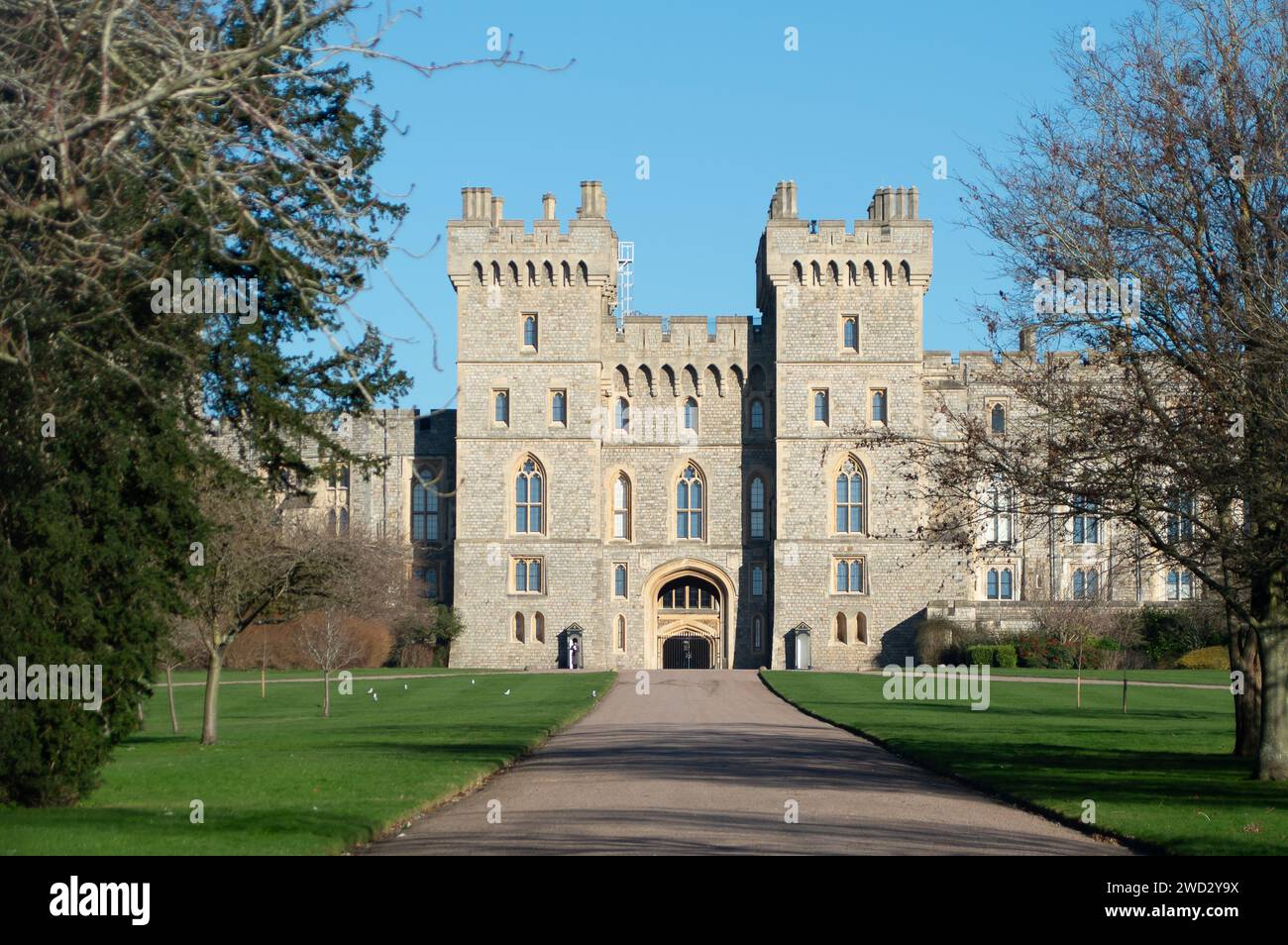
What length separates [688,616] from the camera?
58.4 meters

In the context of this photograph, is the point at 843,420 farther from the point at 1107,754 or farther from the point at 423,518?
the point at 1107,754

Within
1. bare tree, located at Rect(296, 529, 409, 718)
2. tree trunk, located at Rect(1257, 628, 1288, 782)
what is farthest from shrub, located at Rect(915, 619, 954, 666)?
tree trunk, located at Rect(1257, 628, 1288, 782)

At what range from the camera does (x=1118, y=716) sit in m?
31.2

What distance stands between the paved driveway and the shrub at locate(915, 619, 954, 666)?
29557 mm

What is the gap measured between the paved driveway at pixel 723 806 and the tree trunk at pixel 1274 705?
369 cm

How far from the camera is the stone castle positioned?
56.2 meters

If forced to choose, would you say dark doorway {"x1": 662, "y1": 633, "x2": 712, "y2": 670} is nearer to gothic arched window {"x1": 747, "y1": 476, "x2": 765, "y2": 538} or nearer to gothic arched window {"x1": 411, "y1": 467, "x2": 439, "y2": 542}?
gothic arched window {"x1": 747, "y1": 476, "x2": 765, "y2": 538}

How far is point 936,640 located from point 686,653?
9373 millimetres

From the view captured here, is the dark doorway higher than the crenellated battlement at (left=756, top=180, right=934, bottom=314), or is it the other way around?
the crenellated battlement at (left=756, top=180, right=934, bottom=314)

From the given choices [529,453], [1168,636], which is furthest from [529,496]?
[1168,636]

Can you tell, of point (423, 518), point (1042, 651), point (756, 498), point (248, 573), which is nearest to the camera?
point (248, 573)

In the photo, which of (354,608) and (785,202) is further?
(785,202)
